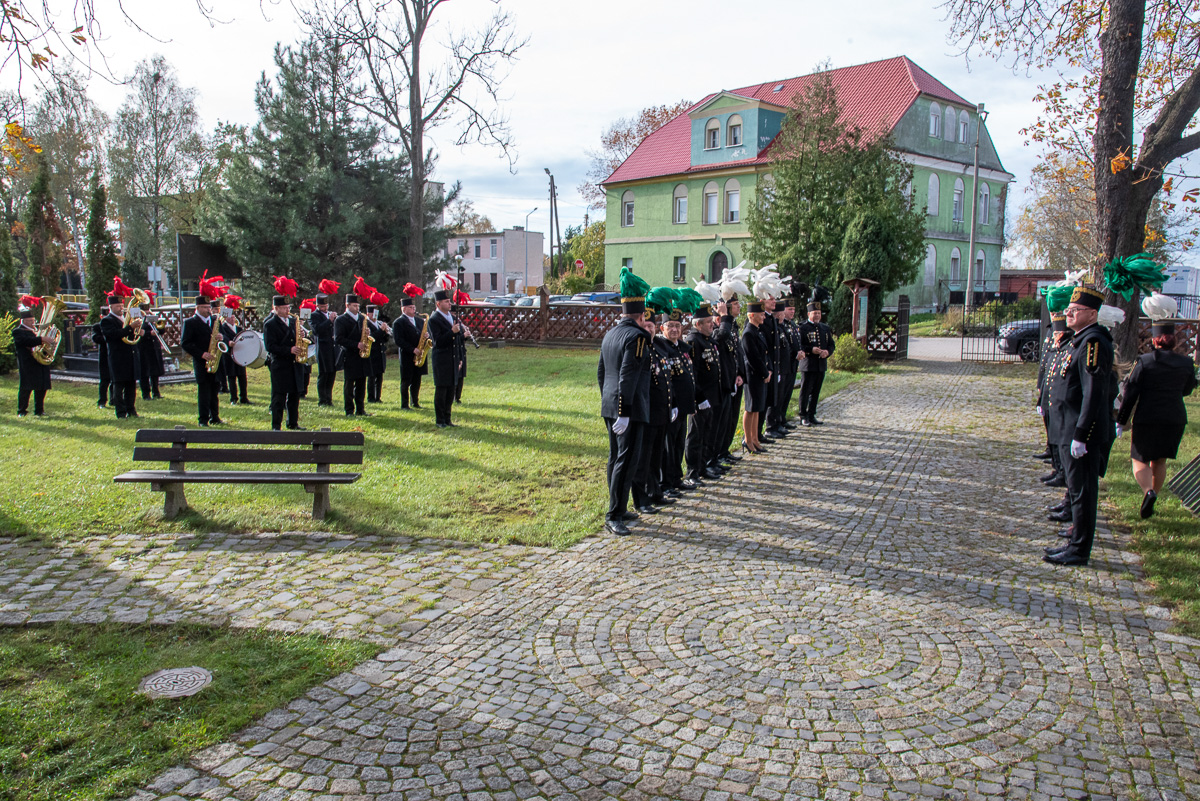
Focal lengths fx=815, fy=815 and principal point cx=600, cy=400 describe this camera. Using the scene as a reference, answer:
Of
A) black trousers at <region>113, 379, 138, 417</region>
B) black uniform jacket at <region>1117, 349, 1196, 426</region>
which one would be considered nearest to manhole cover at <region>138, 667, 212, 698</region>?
black uniform jacket at <region>1117, 349, 1196, 426</region>

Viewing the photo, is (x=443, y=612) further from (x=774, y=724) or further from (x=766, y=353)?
(x=766, y=353)

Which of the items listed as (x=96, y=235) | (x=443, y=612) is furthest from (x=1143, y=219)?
(x=96, y=235)

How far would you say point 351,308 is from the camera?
42.6ft

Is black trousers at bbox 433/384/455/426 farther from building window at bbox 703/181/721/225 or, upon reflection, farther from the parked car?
building window at bbox 703/181/721/225

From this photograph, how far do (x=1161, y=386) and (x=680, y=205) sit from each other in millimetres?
37685

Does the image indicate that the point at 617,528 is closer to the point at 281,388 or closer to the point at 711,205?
the point at 281,388

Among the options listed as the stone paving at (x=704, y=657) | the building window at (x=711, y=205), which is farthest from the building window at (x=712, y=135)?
the stone paving at (x=704, y=657)

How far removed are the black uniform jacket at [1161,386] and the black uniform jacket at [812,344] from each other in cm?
519

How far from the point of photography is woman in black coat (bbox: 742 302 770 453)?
10.1 metres

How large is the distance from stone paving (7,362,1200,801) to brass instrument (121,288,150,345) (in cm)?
699

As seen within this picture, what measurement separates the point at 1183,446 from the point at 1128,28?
23.1ft

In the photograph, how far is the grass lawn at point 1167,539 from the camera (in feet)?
17.6

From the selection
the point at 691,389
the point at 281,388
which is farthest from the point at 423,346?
the point at 691,389

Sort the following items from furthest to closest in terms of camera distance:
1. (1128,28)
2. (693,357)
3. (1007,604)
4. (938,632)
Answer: (1128,28) < (693,357) < (1007,604) < (938,632)
